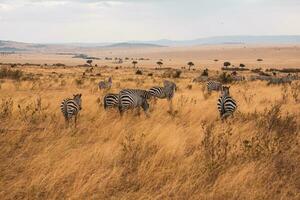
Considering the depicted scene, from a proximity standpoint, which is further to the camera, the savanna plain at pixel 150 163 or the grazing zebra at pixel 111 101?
the grazing zebra at pixel 111 101

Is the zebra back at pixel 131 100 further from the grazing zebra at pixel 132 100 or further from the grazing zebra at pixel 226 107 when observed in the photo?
the grazing zebra at pixel 226 107

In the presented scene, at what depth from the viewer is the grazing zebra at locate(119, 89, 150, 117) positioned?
14.1 meters

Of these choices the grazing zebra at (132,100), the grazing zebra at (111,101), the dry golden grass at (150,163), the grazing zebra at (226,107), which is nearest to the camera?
the dry golden grass at (150,163)

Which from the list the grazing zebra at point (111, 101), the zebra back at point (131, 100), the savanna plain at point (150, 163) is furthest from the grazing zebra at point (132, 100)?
the savanna plain at point (150, 163)

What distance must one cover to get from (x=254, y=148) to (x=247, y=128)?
8.02 feet

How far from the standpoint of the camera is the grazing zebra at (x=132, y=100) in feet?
46.3

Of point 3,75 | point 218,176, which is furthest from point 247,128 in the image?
point 3,75

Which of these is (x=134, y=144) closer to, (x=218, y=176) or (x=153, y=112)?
(x=218, y=176)

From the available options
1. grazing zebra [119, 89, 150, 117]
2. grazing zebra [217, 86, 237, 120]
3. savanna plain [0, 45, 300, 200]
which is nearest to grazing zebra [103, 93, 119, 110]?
grazing zebra [119, 89, 150, 117]

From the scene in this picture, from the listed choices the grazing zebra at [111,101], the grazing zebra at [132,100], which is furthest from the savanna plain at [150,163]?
the grazing zebra at [111,101]

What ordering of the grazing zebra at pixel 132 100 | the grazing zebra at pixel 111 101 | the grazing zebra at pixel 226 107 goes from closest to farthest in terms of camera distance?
the grazing zebra at pixel 226 107, the grazing zebra at pixel 132 100, the grazing zebra at pixel 111 101

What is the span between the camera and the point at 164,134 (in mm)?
9109

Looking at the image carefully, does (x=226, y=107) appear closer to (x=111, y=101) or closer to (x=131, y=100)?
(x=131, y=100)

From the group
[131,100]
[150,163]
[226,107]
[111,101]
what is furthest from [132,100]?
[150,163]
